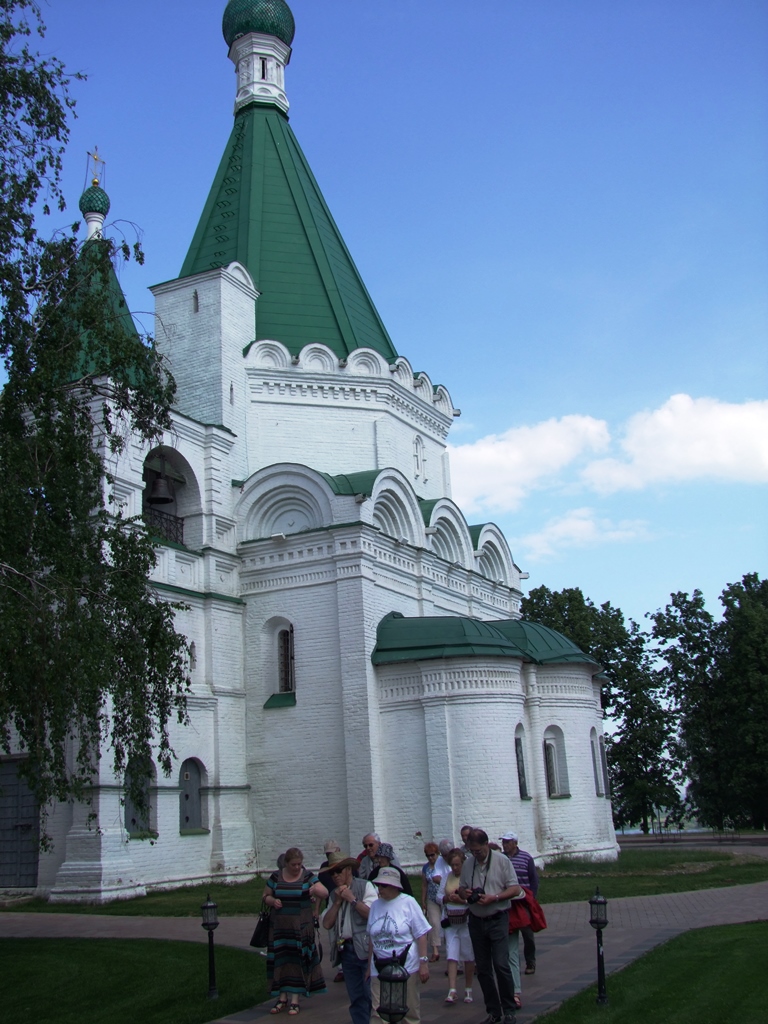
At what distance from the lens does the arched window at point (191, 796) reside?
1972 cm

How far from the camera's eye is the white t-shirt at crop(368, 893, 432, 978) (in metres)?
6.43

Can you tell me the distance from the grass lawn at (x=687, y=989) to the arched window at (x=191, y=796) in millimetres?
11460

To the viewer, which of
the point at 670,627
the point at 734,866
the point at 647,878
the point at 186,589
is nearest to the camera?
the point at 647,878

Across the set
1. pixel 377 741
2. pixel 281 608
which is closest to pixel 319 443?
pixel 281 608

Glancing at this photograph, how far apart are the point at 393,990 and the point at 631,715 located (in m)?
30.1

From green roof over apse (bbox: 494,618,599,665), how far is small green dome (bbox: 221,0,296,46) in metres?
19.3

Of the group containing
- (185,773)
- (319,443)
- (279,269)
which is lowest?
(185,773)

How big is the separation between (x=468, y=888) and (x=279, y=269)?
20740 millimetres

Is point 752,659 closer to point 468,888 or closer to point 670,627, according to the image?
point 670,627

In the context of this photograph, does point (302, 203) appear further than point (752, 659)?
No

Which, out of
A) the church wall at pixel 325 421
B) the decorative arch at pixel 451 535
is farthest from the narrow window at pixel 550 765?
the church wall at pixel 325 421

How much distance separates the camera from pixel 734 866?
19.3 meters

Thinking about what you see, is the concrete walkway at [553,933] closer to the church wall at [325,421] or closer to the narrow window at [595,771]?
the narrow window at [595,771]

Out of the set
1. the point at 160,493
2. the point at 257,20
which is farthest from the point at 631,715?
the point at 257,20
